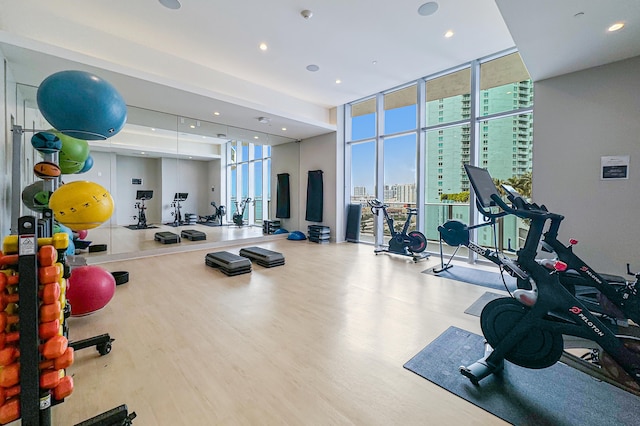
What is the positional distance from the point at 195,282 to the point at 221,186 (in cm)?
484

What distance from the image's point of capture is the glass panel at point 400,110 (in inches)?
253

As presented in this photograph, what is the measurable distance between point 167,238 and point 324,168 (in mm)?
4598

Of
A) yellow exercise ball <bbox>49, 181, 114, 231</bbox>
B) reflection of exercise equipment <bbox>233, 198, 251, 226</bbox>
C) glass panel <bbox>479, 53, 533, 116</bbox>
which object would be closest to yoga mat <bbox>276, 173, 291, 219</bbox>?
reflection of exercise equipment <bbox>233, 198, 251, 226</bbox>

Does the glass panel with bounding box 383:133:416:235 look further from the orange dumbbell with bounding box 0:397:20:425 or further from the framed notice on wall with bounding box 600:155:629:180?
the orange dumbbell with bounding box 0:397:20:425

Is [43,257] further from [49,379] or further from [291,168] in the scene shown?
[291,168]

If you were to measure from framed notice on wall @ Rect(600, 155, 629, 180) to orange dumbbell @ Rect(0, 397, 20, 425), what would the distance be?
623 centimetres

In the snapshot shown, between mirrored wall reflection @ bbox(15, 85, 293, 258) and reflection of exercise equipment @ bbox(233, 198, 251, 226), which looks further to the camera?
reflection of exercise equipment @ bbox(233, 198, 251, 226)

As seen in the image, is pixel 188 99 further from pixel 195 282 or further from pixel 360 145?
pixel 360 145

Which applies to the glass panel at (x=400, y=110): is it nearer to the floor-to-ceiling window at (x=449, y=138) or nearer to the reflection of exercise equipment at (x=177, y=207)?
the floor-to-ceiling window at (x=449, y=138)

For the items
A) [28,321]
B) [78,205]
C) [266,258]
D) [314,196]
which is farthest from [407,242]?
[28,321]

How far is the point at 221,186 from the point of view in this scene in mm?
8430

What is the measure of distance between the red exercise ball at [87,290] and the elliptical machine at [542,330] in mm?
3499

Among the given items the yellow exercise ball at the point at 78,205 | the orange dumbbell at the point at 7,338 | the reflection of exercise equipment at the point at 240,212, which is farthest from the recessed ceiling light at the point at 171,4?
the reflection of exercise equipment at the point at 240,212

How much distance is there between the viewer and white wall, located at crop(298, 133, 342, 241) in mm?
7852
